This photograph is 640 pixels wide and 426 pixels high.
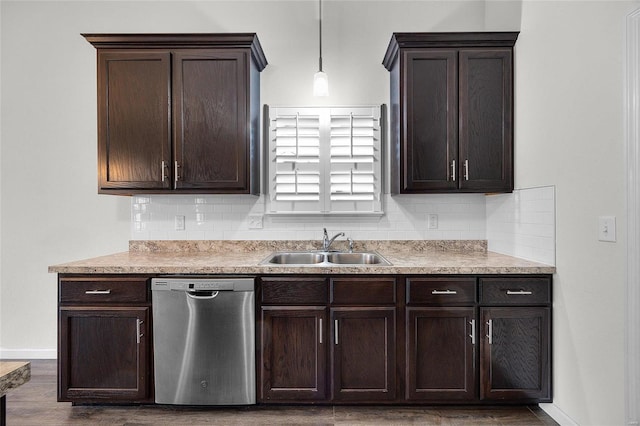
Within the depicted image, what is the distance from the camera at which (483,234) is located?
3.09m

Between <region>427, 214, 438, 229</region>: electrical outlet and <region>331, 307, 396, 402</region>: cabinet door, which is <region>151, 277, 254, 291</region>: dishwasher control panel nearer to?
<region>331, 307, 396, 402</region>: cabinet door

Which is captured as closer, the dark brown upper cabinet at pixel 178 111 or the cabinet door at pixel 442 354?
the cabinet door at pixel 442 354

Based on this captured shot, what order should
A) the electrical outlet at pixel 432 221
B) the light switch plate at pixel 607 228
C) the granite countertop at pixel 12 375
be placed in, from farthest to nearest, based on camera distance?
the electrical outlet at pixel 432 221, the light switch plate at pixel 607 228, the granite countertop at pixel 12 375

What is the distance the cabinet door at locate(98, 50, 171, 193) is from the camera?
2.65m

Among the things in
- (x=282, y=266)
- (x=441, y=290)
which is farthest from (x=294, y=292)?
(x=441, y=290)

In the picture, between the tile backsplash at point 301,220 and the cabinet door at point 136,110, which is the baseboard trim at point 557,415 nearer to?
the tile backsplash at point 301,220

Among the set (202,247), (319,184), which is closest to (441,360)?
(319,184)

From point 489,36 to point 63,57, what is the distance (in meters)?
3.28

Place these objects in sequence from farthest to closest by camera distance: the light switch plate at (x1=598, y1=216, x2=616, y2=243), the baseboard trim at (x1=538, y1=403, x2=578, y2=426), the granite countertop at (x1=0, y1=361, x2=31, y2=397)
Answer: the baseboard trim at (x1=538, y1=403, x2=578, y2=426) → the light switch plate at (x1=598, y1=216, x2=616, y2=243) → the granite countertop at (x1=0, y1=361, x2=31, y2=397)

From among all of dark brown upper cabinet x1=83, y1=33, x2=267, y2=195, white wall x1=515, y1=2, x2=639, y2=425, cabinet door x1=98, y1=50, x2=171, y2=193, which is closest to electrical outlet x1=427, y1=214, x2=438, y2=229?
white wall x1=515, y1=2, x2=639, y2=425

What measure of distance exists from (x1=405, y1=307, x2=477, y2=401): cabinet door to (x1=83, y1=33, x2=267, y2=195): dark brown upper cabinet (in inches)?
58.5

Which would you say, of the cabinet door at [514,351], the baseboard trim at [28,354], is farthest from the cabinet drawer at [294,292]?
the baseboard trim at [28,354]

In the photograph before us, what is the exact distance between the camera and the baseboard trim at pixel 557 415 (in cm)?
211

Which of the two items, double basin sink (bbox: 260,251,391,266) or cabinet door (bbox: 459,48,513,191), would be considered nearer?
cabinet door (bbox: 459,48,513,191)
